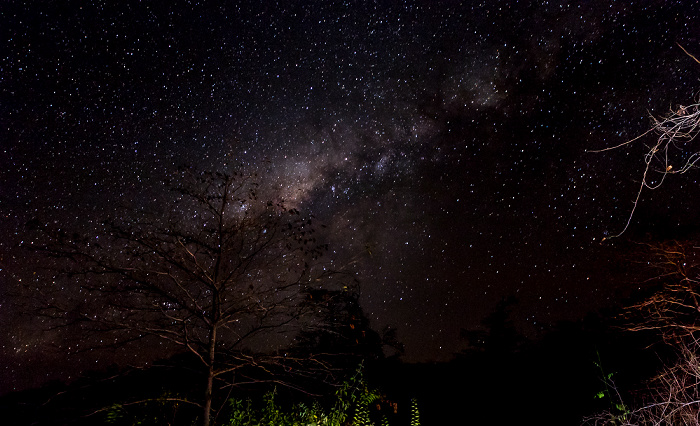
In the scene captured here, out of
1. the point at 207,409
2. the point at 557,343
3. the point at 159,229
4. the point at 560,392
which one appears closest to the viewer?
the point at 207,409

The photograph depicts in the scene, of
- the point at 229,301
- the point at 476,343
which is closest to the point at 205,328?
the point at 229,301

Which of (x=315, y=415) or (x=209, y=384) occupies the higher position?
(x=209, y=384)

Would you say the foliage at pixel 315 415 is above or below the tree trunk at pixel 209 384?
below

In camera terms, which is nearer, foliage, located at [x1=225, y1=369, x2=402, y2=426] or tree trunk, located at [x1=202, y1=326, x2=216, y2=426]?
tree trunk, located at [x1=202, y1=326, x2=216, y2=426]

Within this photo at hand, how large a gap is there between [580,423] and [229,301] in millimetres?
14110

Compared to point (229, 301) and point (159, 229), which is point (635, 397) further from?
point (159, 229)

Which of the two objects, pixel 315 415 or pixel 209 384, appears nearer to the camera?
pixel 209 384

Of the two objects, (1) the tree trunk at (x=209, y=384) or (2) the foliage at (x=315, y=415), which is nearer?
(1) the tree trunk at (x=209, y=384)

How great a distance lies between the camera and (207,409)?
5.07m

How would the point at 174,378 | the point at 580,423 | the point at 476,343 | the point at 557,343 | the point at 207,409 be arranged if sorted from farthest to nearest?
the point at 476,343 < the point at 557,343 < the point at 580,423 < the point at 174,378 < the point at 207,409

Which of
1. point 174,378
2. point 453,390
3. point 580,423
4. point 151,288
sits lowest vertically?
point 580,423

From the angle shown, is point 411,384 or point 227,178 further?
point 411,384

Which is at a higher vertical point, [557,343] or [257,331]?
[257,331]

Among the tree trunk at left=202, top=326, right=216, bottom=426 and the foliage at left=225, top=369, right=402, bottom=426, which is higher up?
the tree trunk at left=202, top=326, right=216, bottom=426
